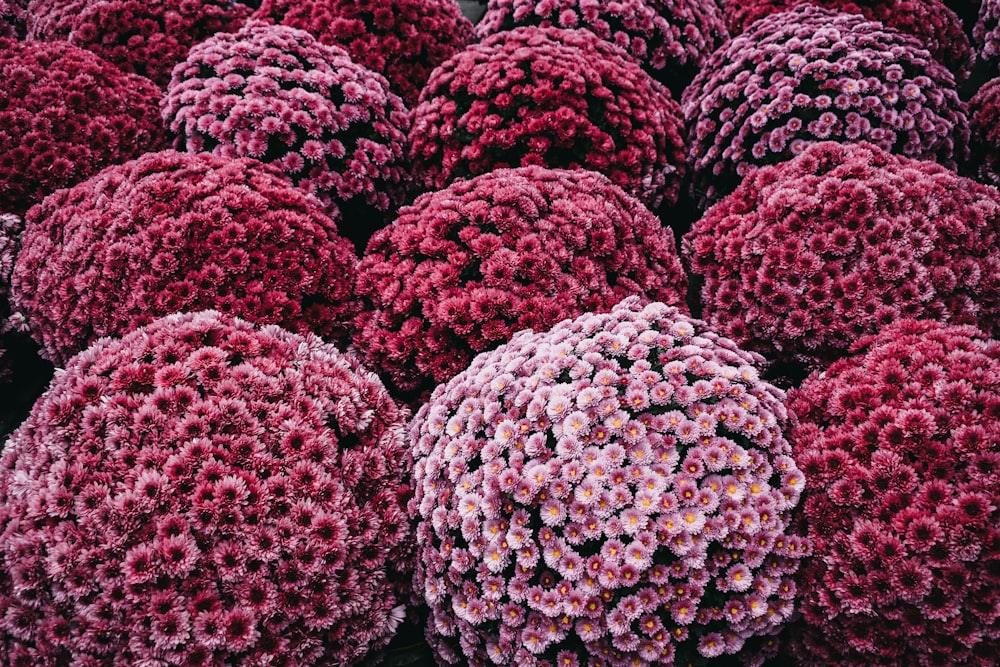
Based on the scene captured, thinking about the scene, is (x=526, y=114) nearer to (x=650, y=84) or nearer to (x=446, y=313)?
(x=650, y=84)

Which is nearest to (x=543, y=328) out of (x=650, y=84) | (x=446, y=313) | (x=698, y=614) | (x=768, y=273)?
(x=446, y=313)

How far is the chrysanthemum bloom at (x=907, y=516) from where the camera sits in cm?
203

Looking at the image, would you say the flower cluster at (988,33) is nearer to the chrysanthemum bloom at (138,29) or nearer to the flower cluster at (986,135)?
the flower cluster at (986,135)

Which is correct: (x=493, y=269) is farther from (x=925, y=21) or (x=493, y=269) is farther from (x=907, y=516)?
(x=925, y=21)

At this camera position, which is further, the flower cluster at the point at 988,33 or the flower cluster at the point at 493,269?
the flower cluster at the point at 988,33

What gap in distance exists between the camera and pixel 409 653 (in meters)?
2.78

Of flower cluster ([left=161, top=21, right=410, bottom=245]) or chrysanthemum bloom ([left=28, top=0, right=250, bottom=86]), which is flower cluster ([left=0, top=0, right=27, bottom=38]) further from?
flower cluster ([left=161, top=21, right=410, bottom=245])

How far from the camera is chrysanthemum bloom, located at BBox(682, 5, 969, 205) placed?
387cm

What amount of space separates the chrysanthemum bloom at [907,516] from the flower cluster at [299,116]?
2.77m

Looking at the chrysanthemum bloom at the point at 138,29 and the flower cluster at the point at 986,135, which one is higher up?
the flower cluster at the point at 986,135

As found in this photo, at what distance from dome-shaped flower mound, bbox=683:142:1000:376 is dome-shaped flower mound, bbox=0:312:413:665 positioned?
6.44 feet

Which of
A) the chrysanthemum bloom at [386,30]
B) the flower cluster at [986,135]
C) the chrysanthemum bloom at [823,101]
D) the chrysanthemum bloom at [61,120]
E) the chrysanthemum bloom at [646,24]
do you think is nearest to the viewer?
the chrysanthemum bloom at [61,120]

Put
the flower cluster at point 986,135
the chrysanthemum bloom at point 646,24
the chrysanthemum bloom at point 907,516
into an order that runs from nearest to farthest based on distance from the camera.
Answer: the chrysanthemum bloom at point 907,516 < the flower cluster at point 986,135 < the chrysanthemum bloom at point 646,24

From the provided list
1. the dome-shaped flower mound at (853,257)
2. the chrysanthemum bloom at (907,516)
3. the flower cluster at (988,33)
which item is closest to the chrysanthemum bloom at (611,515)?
the chrysanthemum bloom at (907,516)
